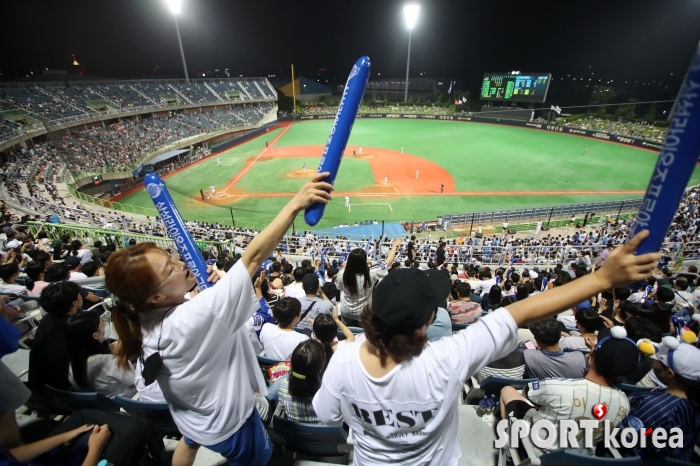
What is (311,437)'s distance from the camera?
2666mm

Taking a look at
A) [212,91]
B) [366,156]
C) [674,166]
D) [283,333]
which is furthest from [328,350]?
[212,91]

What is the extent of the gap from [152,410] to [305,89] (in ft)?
272

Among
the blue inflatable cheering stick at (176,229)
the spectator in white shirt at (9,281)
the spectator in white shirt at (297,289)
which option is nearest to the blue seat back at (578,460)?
the blue inflatable cheering stick at (176,229)

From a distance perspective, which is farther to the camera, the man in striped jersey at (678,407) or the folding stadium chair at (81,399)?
the folding stadium chair at (81,399)

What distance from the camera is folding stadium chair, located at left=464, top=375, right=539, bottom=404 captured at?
328 cm

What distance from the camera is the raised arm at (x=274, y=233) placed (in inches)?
70.2

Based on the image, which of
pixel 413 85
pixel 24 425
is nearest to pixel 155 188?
pixel 24 425

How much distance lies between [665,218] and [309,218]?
2148mm

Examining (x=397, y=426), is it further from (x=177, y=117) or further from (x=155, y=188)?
(x=177, y=117)

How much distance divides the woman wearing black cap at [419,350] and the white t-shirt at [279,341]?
7.16ft

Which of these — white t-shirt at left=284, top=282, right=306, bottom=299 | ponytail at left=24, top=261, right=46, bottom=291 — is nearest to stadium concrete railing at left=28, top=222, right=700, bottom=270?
ponytail at left=24, top=261, right=46, bottom=291

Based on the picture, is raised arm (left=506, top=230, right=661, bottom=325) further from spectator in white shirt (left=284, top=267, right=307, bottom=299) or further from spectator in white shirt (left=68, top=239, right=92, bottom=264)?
spectator in white shirt (left=68, top=239, right=92, bottom=264)

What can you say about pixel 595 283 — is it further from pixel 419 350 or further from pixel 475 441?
pixel 475 441

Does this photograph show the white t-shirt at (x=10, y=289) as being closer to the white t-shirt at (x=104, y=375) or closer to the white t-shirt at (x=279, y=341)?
the white t-shirt at (x=104, y=375)
